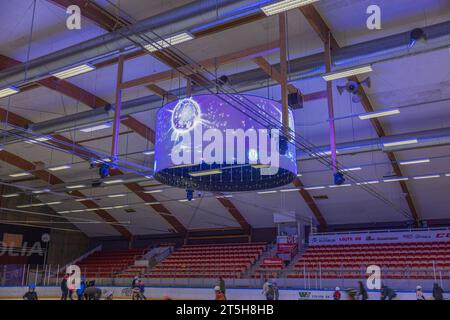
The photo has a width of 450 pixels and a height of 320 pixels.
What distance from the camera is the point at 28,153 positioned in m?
23.5

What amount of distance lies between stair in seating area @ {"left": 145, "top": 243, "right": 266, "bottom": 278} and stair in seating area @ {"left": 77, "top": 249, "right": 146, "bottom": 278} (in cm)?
291

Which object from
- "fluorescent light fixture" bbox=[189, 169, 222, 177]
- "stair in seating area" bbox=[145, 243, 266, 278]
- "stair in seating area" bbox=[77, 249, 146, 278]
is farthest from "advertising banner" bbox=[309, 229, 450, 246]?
"fluorescent light fixture" bbox=[189, 169, 222, 177]

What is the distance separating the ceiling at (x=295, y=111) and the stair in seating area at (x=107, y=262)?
8.72 feet

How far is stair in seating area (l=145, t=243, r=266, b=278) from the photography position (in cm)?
2275

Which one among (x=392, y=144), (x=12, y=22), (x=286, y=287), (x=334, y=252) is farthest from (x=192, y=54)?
(x=334, y=252)

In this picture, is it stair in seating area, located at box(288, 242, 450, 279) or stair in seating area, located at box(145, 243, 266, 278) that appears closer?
stair in seating area, located at box(288, 242, 450, 279)

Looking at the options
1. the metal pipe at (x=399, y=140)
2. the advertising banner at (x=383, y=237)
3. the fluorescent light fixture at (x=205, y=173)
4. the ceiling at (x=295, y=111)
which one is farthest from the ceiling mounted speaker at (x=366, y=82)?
the advertising banner at (x=383, y=237)

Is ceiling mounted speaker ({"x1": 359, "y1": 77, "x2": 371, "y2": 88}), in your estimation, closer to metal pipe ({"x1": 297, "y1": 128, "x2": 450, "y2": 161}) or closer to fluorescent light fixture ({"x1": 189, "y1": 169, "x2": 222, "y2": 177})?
metal pipe ({"x1": 297, "y1": 128, "x2": 450, "y2": 161})

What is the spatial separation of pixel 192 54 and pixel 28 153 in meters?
14.0

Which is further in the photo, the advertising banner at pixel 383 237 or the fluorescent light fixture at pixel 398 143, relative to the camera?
the advertising banner at pixel 383 237

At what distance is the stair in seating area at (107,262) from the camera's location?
91.1 feet

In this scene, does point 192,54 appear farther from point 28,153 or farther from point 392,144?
point 28,153

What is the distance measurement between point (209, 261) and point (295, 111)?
37.4 ft

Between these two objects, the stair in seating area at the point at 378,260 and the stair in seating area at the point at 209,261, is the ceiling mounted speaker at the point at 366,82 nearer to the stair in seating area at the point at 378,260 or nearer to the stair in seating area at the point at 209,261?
the stair in seating area at the point at 378,260
